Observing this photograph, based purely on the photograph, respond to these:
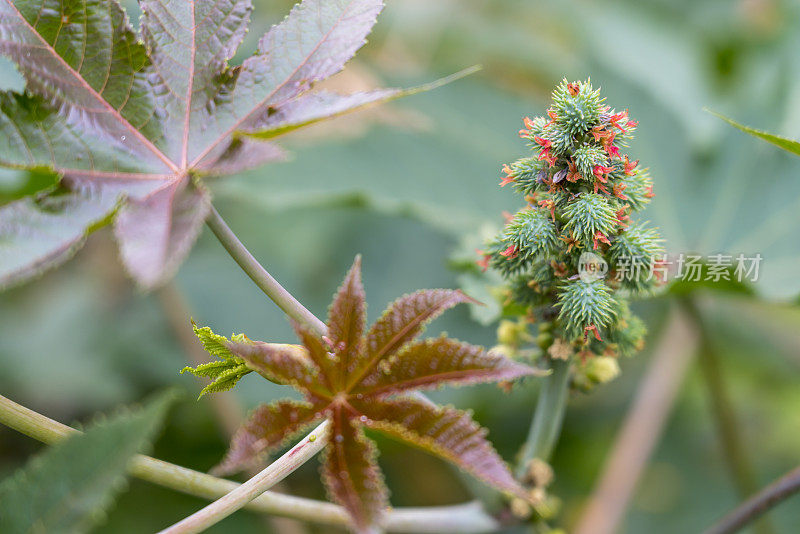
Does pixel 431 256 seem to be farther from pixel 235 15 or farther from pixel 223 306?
pixel 235 15

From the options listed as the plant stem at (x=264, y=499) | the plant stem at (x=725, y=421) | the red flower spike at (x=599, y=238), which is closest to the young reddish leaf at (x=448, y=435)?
the plant stem at (x=264, y=499)

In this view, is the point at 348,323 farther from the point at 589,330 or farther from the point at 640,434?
the point at 640,434

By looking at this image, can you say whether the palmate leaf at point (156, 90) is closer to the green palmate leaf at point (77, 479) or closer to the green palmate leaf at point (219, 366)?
the green palmate leaf at point (219, 366)

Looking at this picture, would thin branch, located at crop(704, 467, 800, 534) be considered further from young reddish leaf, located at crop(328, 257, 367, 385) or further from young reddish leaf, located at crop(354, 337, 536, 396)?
young reddish leaf, located at crop(328, 257, 367, 385)

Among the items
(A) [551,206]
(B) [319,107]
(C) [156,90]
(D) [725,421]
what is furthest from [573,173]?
(D) [725,421]

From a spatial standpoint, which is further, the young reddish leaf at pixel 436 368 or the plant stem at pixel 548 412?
the plant stem at pixel 548 412

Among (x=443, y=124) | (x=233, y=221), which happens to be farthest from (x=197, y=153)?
(x=233, y=221)
